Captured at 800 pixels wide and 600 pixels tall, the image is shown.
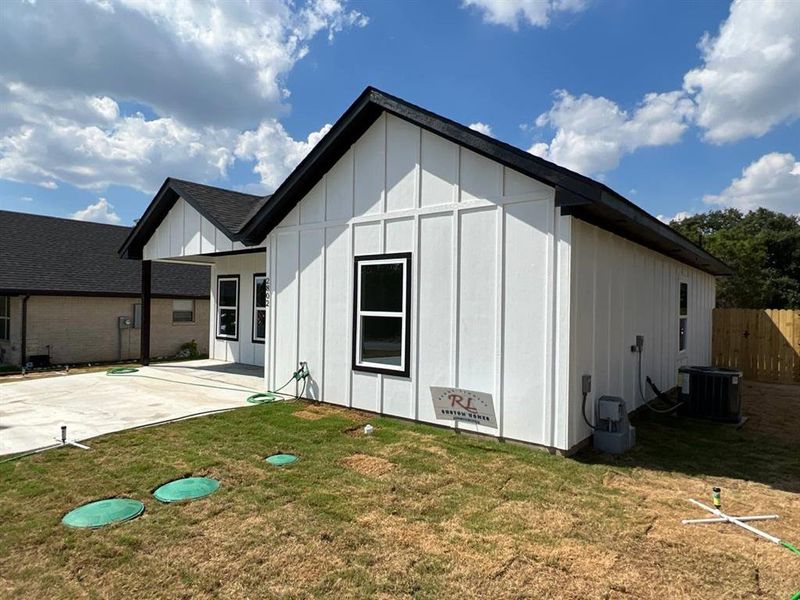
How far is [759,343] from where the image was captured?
44.0 ft

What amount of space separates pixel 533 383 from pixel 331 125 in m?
4.78

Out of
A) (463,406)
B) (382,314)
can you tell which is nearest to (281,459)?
(463,406)

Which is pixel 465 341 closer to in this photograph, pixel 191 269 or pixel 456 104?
pixel 456 104

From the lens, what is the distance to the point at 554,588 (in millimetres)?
2801

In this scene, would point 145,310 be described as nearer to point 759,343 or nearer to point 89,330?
point 89,330

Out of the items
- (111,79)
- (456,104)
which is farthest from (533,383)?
(111,79)

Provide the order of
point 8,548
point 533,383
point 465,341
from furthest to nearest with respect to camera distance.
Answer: point 465,341, point 533,383, point 8,548

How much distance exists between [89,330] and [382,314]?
1304cm

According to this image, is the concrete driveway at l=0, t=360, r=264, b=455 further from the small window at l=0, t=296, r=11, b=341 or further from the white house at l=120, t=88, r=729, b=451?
the small window at l=0, t=296, r=11, b=341

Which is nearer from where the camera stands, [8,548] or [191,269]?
[8,548]

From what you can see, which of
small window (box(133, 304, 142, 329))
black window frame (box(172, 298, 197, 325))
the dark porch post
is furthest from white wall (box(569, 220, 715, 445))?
small window (box(133, 304, 142, 329))

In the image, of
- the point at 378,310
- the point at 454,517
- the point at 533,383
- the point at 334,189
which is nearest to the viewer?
the point at 454,517

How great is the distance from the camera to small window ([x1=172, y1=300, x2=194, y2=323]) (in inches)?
683

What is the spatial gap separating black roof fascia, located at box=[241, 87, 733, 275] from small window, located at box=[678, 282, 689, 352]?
58.7 inches
